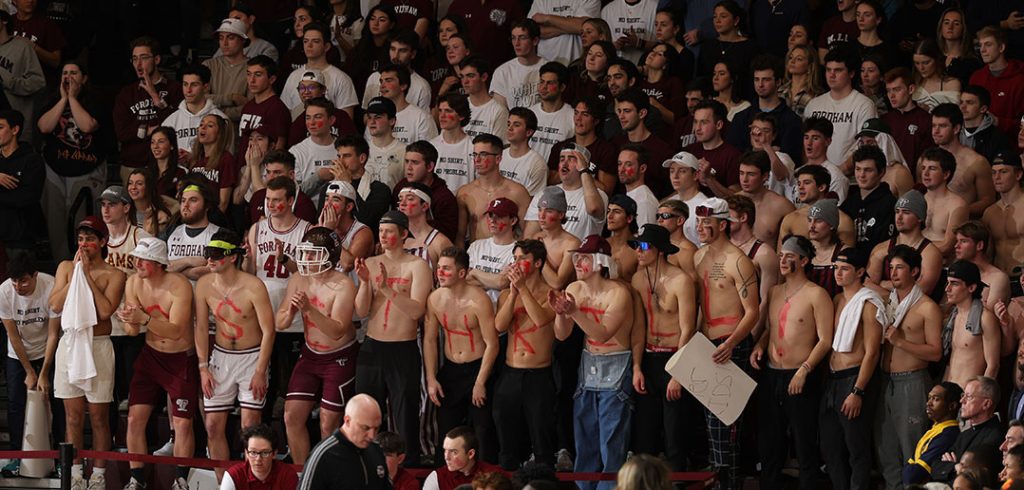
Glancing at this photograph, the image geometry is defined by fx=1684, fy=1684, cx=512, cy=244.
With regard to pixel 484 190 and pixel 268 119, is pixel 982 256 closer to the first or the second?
pixel 484 190

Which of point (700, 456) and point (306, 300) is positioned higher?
point (306, 300)

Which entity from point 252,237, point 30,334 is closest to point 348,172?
point 252,237

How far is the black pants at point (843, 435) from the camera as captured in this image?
11336 millimetres

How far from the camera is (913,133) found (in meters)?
13.5

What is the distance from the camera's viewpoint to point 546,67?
14141 millimetres

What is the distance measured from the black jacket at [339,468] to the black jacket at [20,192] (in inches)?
226

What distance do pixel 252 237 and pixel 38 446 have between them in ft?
7.36

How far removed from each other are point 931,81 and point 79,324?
7.05 m

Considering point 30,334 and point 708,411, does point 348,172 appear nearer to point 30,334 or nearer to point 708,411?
point 30,334

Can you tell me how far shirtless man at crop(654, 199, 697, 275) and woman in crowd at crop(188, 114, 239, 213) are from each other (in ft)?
12.4

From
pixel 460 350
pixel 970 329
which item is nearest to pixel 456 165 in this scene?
pixel 460 350

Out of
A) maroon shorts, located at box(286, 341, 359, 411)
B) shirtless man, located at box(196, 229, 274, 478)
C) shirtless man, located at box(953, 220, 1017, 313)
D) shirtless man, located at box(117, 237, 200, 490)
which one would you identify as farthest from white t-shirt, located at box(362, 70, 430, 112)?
shirtless man, located at box(953, 220, 1017, 313)

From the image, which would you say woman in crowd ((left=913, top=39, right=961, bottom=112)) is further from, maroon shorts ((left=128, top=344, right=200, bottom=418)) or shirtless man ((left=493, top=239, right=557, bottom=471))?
maroon shorts ((left=128, top=344, right=200, bottom=418))

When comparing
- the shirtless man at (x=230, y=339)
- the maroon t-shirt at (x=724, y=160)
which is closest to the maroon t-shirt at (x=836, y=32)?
the maroon t-shirt at (x=724, y=160)
